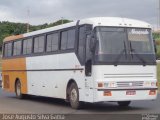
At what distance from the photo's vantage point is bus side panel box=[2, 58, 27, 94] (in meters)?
24.7

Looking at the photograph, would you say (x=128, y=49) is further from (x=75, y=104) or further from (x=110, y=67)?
(x=75, y=104)

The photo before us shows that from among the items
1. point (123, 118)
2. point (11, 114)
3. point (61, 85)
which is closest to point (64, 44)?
point (61, 85)

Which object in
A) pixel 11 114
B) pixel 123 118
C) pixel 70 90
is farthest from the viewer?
pixel 70 90

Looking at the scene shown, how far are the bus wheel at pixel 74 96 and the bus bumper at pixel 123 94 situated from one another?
1490mm

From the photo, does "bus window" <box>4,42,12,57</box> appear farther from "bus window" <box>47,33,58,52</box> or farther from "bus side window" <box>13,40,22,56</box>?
"bus window" <box>47,33,58,52</box>

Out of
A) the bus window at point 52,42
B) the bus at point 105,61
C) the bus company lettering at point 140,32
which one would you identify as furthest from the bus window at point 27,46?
the bus company lettering at point 140,32

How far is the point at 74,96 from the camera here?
18344 mm

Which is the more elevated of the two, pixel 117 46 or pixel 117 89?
pixel 117 46

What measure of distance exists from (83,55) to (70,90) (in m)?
1.83

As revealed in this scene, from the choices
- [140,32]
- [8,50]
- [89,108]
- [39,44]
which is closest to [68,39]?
[89,108]

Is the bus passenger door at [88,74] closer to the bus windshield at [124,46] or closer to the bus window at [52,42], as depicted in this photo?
the bus windshield at [124,46]

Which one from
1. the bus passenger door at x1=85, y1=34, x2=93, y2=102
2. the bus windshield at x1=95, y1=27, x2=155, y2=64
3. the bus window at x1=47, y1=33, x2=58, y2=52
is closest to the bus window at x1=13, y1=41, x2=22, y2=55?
the bus window at x1=47, y1=33, x2=58, y2=52

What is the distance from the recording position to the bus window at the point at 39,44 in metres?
22.0

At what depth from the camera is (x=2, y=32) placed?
140m
